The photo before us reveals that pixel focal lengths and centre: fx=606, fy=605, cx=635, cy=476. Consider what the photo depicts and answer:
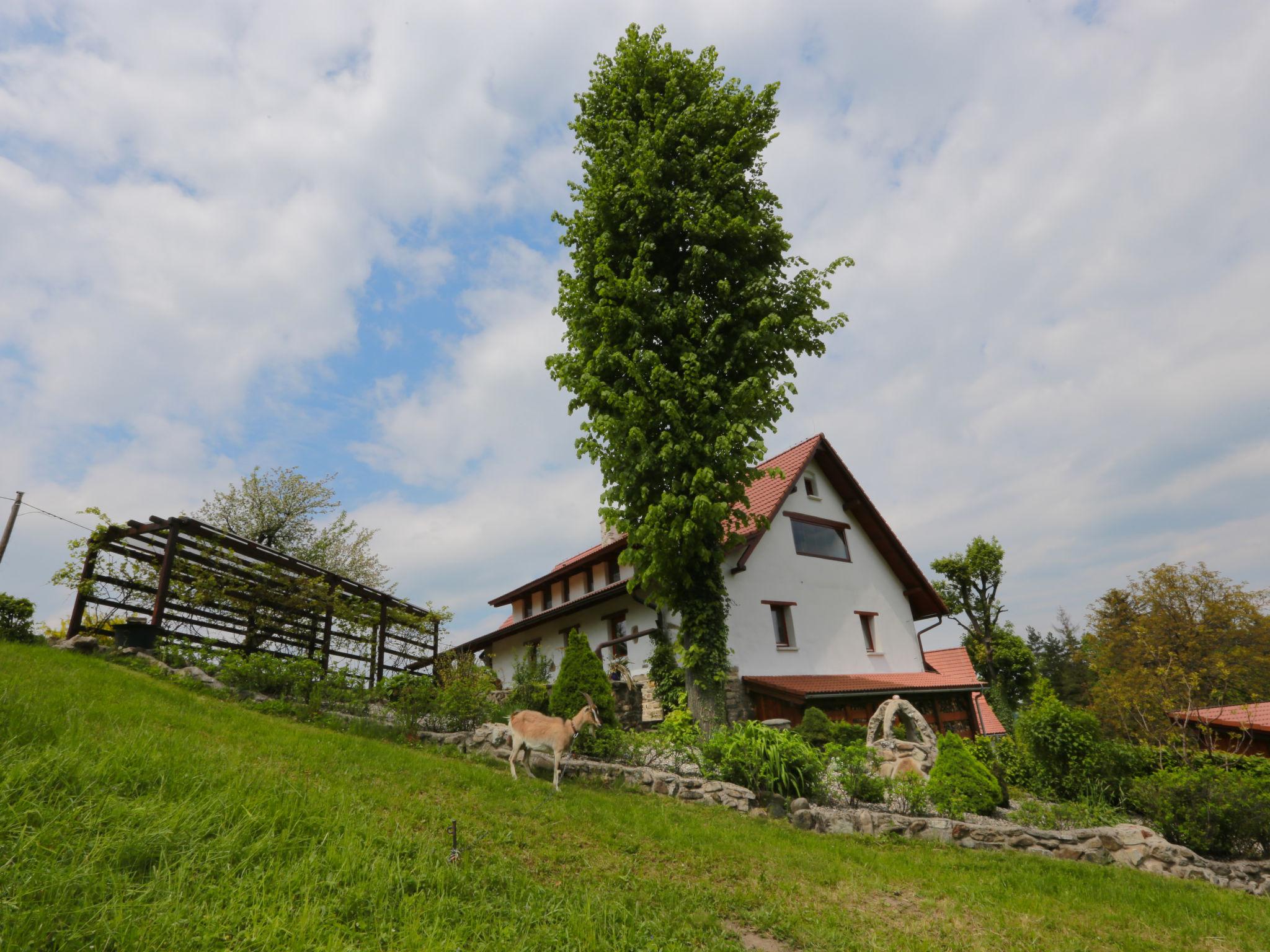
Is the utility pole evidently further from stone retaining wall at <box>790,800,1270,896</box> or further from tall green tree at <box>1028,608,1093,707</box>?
tall green tree at <box>1028,608,1093,707</box>

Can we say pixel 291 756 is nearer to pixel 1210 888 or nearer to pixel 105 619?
pixel 105 619

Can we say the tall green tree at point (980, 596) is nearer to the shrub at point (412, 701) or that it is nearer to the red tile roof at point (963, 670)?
the red tile roof at point (963, 670)

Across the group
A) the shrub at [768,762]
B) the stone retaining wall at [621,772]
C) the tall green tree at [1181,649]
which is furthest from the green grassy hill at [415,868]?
the tall green tree at [1181,649]

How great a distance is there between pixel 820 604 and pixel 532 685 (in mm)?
10338

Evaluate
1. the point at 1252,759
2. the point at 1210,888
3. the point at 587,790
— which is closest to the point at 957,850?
the point at 1210,888

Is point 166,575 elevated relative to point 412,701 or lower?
elevated

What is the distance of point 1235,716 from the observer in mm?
17672

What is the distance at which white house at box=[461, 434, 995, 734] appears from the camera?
720 inches

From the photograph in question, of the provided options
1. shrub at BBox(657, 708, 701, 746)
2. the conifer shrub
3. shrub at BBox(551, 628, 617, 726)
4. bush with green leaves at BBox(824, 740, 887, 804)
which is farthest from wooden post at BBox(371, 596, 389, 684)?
the conifer shrub

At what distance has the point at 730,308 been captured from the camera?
48.1 ft

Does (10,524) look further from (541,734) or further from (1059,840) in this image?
(1059,840)

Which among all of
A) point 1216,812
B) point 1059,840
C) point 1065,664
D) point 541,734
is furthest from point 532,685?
point 1065,664

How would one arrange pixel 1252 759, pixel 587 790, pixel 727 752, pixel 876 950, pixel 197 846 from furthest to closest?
pixel 1252 759 → pixel 727 752 → pixel 587 790 → pixel 876 950 → pixel 197 846

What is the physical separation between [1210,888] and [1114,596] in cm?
4050
